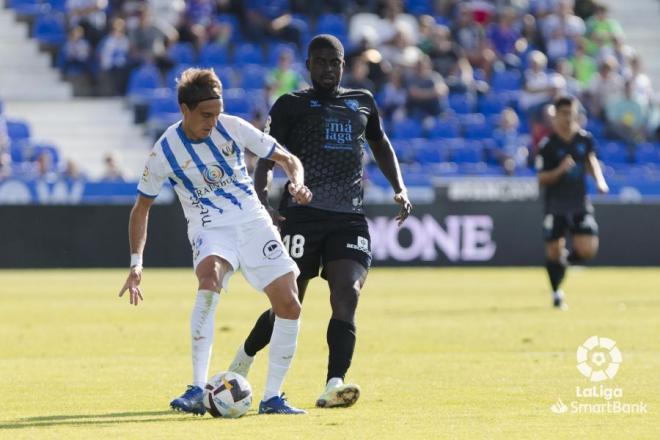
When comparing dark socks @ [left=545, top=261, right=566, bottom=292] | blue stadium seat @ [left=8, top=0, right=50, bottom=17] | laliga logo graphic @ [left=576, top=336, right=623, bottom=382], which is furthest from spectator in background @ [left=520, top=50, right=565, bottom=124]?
laliga logo graphic @ [left=576, top=336, right=623, bottom=382]

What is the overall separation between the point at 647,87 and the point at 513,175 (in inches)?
217

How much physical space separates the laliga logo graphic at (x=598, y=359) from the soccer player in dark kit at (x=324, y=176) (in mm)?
2099

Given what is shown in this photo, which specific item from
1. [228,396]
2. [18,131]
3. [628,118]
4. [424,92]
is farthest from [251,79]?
[228,396]

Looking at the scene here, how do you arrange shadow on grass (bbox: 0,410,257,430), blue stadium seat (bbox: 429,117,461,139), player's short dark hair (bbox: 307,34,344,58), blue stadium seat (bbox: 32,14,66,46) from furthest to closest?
blue stadium seat (bbox: 32,14,66,46), blue stadium seat (bbox: 429,117,461,139), player's short dark hair (bbox: 307,34,344,58), shadow on grass (bbox: 0,410,257,430)

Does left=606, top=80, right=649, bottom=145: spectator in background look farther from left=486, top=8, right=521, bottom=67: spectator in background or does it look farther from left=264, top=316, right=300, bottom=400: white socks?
left=264, top=316, right=300, bottom=400: white socks

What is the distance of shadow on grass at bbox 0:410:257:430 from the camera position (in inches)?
337

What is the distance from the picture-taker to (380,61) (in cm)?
2984

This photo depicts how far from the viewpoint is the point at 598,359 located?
1188 cm

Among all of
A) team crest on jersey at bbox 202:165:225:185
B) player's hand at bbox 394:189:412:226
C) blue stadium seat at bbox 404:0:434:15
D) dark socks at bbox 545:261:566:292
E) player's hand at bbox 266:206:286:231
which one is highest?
blue stadium seat at bbox 404:0:434:15

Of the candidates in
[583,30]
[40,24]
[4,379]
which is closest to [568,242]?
[583,30]

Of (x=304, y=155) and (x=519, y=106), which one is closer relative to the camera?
(x=304, y=155)

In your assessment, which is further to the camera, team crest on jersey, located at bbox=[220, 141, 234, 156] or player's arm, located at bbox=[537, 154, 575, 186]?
player's arm, located at bbox=[537, 154, 575, 186]

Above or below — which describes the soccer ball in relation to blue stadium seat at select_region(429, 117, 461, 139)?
below

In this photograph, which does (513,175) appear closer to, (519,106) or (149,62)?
(519,106)
